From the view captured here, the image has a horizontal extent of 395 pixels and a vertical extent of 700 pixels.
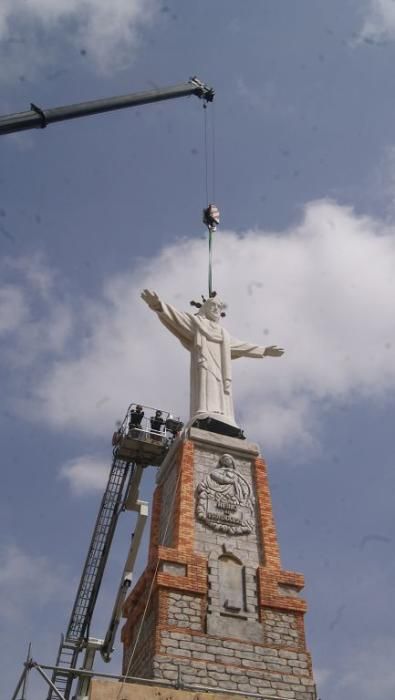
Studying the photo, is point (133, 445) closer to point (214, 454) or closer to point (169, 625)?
point (214, 454)


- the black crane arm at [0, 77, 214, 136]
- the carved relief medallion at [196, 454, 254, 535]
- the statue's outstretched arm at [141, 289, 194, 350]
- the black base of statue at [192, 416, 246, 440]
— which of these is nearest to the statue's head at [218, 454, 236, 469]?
the carved relief medallion at [196, 454, 254, 535]

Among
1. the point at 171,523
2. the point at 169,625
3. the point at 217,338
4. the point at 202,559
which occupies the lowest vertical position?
the point at 169,625

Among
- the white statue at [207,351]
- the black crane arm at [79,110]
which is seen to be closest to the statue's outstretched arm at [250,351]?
the white statue at [207,351]

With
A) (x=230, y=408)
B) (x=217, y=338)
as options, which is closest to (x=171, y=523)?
(x=230, y=408)

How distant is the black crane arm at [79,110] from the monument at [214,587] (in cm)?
674

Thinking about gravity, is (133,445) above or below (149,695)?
above

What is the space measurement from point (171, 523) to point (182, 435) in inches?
88.0

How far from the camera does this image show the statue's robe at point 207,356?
17.7 metres

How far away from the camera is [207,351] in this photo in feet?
60.7

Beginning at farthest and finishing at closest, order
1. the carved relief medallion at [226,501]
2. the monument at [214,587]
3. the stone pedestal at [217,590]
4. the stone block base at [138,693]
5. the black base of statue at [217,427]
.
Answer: the black base of statue at [217,427], the carved relief medallion at [226,501], the stone pedestal at [217,590], the monument at [214,587], the stone block base at [138,693]

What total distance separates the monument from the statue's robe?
5 cm

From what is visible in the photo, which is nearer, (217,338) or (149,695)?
(149,695)

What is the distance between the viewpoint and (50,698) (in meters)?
13.2

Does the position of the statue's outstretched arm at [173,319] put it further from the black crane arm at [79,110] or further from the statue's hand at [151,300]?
the black crane arm at [79,110]
